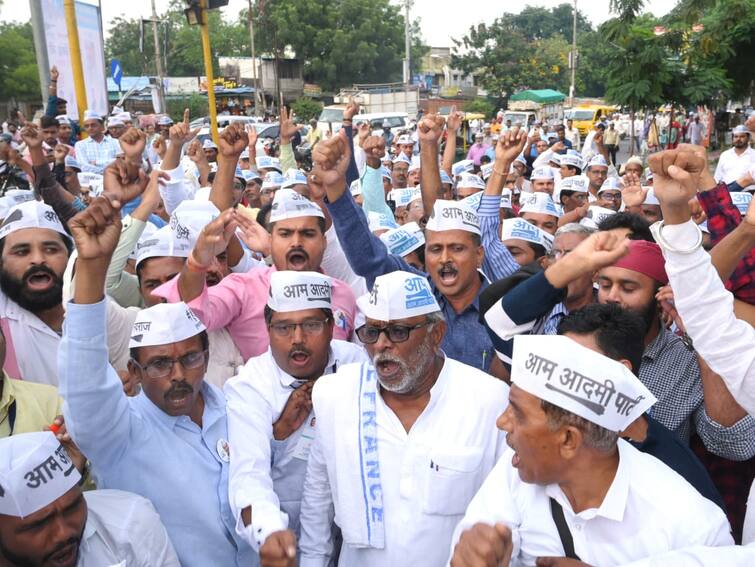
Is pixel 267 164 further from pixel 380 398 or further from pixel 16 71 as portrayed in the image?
pixel 16 71

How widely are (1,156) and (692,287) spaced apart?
6.54m

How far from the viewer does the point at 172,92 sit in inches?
2266

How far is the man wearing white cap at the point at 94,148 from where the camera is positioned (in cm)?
978

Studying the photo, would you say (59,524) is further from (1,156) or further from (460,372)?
(1,156)

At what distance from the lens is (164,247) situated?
416 cm

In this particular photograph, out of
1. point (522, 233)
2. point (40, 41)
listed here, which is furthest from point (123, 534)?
point (40, 41)

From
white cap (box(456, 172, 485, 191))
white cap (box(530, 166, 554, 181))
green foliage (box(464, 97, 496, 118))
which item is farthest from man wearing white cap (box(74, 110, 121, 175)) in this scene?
green foliage (box(464, 97, 496, 118))

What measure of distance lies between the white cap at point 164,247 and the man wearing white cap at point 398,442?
1698 millimetres

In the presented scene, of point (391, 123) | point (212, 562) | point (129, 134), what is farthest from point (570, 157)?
point (391, 123)

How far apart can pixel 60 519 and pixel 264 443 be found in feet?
2.63

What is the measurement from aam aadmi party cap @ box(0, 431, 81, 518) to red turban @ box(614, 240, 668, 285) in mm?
2332

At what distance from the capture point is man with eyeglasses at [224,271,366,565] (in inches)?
109

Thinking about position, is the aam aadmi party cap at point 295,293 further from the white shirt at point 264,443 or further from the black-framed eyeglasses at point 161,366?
the black-framed eyeglasses at point 161,366

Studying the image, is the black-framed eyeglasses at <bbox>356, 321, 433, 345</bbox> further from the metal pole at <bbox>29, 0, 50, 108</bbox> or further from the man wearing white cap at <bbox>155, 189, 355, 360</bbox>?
the metal pole at <bbox>29, 0, 50, 108</bbox>
